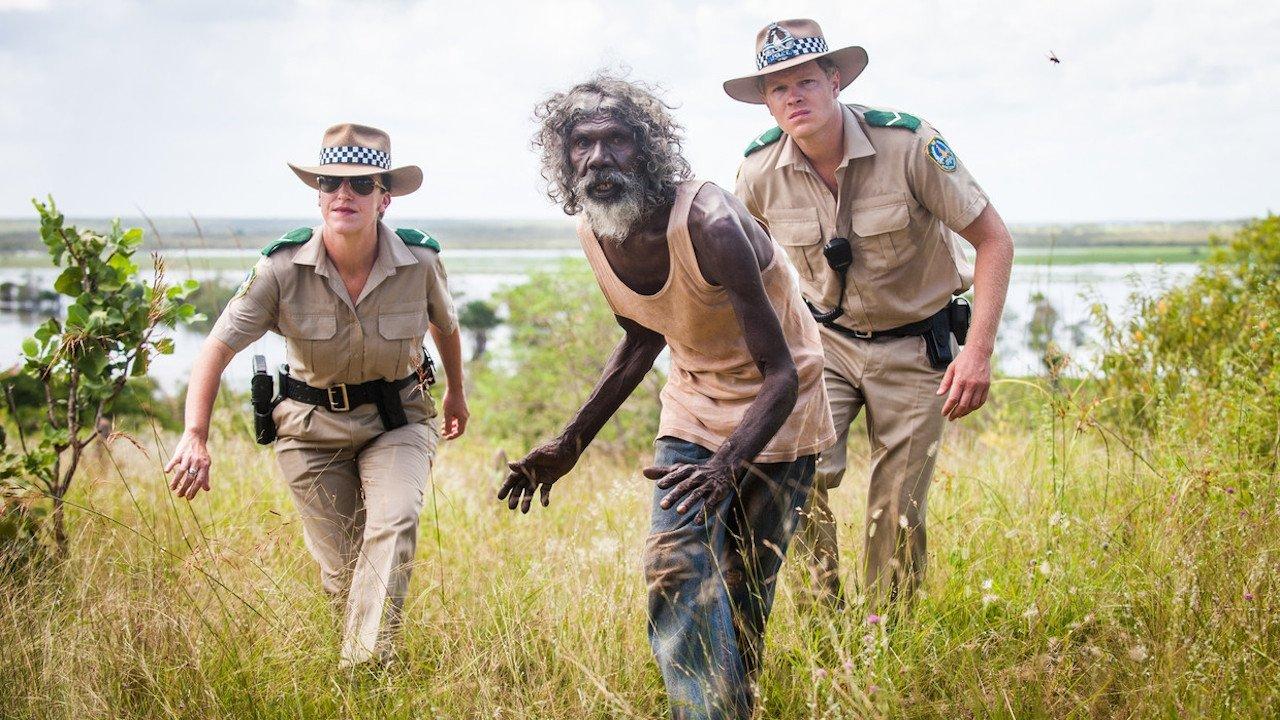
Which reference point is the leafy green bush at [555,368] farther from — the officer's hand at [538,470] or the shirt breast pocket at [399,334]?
the officer's hand at [538,470]

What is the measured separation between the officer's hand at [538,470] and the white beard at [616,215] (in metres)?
0.70

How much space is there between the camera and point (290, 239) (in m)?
3.98

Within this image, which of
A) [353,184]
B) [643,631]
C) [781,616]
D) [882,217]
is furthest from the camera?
[353,184]

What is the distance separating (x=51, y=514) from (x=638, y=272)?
10.0ft

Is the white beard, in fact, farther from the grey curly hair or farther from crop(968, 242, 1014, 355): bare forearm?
crop(968, 242, 1014, 355): bare forearm

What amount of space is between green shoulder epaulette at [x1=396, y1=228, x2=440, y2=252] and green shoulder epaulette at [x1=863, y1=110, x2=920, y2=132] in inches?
71.6

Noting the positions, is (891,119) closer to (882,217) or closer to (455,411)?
(882,217)

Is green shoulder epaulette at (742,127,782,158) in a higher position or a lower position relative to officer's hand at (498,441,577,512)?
higher

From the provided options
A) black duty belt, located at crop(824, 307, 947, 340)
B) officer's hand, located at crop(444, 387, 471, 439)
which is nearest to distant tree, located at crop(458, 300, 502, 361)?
officer's hand, located at crop(444, 387, 471, 439)

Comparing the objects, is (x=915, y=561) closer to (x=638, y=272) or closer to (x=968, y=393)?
(x=968, y=393)

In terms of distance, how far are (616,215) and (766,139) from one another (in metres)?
1.48

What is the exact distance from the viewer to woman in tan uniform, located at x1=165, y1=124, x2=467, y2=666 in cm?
389

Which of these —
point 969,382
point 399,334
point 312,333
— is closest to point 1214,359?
point 969,382

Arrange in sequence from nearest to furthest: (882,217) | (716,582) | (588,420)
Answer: (716,582) < (588,420) < (882,217)
